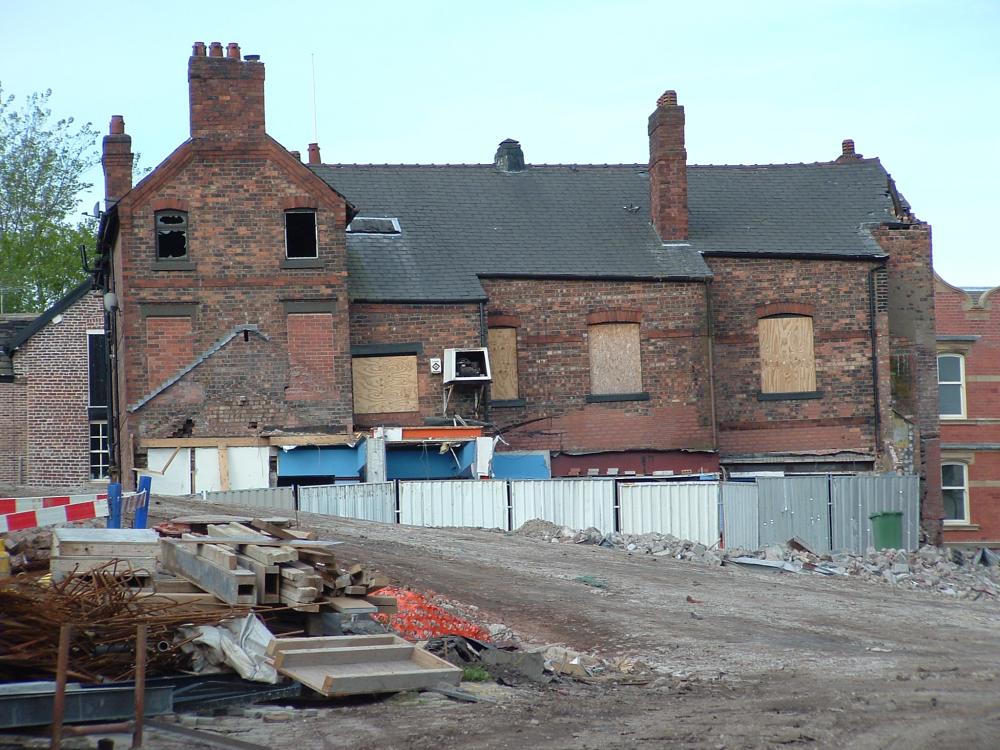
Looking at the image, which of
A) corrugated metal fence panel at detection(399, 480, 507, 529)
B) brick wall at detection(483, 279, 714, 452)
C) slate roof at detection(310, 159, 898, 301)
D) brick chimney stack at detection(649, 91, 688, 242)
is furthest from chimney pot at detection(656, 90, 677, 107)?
corrugated metal fence panel at detection(399, 480, 507, 529)

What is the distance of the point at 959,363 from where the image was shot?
39.2 m

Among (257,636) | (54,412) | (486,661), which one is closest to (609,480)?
(486,661)

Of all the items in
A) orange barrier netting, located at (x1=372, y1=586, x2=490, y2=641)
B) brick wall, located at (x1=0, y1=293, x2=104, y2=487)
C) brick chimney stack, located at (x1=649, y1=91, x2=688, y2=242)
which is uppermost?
brick chimney stack, located at (x1=649, y1=91, x2=688, y2=242)

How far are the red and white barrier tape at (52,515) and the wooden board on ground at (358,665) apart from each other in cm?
385

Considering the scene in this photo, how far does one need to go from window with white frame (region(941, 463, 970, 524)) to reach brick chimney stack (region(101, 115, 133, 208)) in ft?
79.6

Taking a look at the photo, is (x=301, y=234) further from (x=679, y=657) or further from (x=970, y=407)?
(x=970, y=407)

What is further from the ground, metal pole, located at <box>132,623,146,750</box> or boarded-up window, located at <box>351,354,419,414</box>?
boarded-up window, located at <box>351,354,419,414</box>

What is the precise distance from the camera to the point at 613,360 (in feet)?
102

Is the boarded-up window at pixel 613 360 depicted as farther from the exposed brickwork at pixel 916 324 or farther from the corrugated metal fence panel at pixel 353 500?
the corrugated metal fence panel at pixel 353 500

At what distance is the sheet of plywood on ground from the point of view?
1189 centimetres

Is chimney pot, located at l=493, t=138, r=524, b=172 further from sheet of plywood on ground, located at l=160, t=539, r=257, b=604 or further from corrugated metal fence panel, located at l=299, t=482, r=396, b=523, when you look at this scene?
sheet of plywood on ground, located at l=160, t=539, r=257, b=604

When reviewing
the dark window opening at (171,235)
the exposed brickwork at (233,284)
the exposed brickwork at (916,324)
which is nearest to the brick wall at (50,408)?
the exposed brickwork at (233,284)

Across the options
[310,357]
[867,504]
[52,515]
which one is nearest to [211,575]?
[52,515]

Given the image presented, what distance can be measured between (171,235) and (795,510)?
14250 mm
